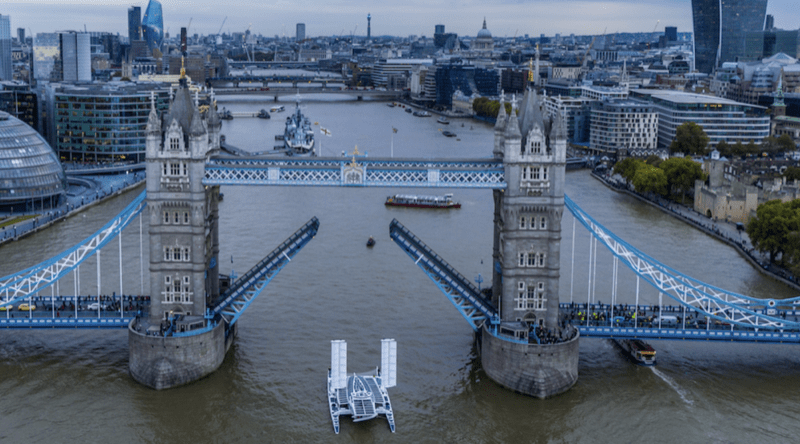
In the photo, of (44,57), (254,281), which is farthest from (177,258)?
(44,57)

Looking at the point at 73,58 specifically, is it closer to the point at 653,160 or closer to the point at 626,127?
the point at 626,127

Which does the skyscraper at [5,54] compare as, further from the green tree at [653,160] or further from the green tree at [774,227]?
the green tree at [774,227]

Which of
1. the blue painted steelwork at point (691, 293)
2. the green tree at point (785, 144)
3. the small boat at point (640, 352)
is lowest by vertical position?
the small boat at point (640, 352)

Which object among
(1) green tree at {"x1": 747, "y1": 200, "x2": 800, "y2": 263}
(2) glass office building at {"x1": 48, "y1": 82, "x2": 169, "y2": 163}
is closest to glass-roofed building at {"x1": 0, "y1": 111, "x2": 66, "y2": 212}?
(2) glass office building at {"x1": 48, "y1": 82, "x2": 169, "y2": 163}

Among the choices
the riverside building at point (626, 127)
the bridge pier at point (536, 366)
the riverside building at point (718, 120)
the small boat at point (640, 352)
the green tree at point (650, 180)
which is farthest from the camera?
the riverside building at point (626, 127)

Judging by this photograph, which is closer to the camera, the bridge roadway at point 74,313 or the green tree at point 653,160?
the bridge roadway at point 74,313

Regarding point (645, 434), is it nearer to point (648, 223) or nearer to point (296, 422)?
point (296, 422)

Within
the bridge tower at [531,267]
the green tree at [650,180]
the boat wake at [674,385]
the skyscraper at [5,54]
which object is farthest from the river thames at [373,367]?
the skyscraper at [5,54]

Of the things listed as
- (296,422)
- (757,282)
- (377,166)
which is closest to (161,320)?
(296,422)
